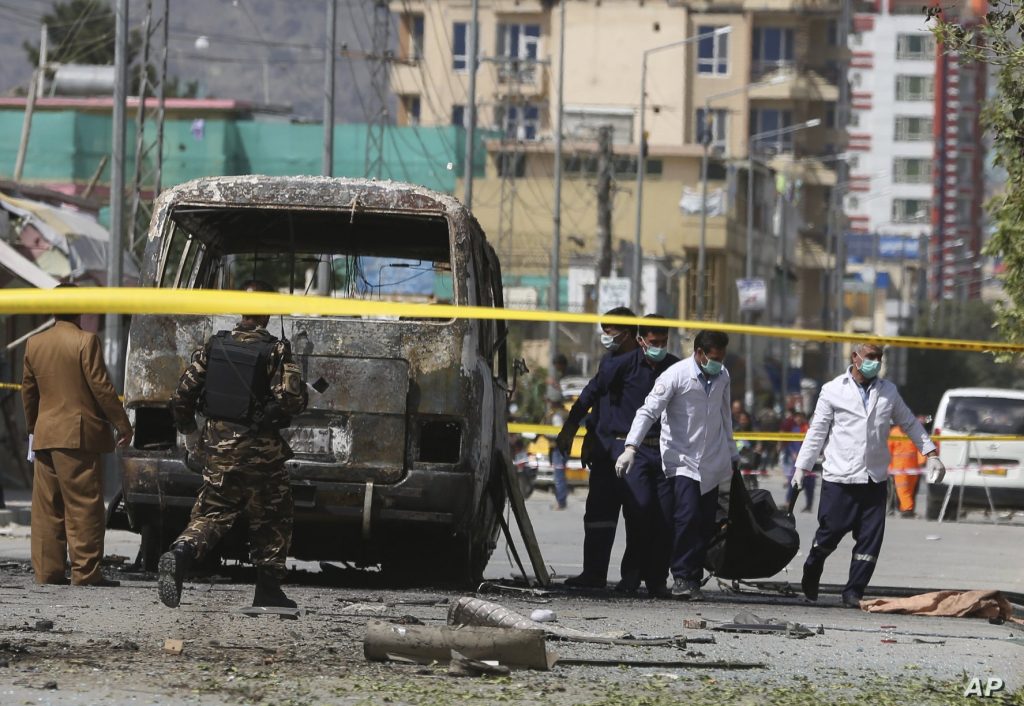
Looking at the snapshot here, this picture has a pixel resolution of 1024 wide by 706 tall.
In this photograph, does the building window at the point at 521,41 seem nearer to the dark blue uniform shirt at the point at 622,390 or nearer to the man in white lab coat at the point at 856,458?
the dark blue uniform shirt at the point at 622,390

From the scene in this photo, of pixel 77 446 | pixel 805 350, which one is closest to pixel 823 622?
pixel 77 446

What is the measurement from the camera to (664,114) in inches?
3669

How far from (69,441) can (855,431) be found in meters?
4.70

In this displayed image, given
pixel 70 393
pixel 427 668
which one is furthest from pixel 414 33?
pixel 427 668

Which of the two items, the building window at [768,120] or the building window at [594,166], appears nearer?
the building window at [594,166]

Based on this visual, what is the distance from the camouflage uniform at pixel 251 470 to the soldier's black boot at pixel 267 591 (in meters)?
0.04

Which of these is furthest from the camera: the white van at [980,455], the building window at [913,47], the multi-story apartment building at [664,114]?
the building window at [913,47]

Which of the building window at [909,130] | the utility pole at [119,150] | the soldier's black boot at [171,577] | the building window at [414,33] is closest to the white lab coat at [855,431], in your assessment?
the soldier's black boot at [171,577]

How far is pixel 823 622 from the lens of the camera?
37.2 feet

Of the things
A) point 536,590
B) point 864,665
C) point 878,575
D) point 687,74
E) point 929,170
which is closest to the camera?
point 864,665

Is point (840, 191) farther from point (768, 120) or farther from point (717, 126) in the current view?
point (717, 126)

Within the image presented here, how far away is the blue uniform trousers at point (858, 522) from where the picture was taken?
12609 millimetres

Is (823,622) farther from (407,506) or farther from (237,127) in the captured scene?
(237,127)

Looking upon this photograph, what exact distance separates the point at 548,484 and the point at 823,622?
2080cm
